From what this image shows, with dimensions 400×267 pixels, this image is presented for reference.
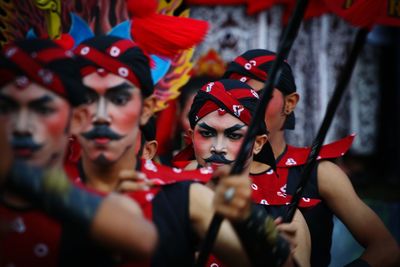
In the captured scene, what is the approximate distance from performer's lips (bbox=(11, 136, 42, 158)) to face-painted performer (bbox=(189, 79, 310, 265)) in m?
1.29

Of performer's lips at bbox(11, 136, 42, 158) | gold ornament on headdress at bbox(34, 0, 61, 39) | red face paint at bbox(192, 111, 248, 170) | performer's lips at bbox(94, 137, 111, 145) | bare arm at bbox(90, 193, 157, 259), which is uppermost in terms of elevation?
gold ornament on headdress at bbox(34, 0, 61, 39)

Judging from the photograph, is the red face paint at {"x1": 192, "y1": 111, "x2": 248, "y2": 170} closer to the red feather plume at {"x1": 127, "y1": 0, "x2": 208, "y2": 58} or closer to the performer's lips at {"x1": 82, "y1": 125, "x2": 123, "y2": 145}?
the red feather plume at {"x1": 127, "y1": 0, "x2": 208, "y2": 58}

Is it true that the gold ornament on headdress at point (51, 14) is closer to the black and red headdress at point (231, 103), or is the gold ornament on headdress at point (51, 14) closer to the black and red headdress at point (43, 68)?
the black and red headdress at point (231, 103)

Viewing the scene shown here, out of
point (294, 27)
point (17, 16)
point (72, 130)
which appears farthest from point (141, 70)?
point (17, 16)

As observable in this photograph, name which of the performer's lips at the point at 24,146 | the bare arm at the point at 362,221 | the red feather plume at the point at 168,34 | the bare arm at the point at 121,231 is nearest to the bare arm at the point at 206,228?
the bare arm at the point at 121,231

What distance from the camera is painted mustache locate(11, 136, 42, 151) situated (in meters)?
2.86

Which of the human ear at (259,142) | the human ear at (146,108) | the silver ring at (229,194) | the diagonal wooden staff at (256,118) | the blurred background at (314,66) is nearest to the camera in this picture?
the silver ring at (229,194)

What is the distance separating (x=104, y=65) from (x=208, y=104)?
1.05m

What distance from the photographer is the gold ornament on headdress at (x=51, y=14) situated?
4.82 m

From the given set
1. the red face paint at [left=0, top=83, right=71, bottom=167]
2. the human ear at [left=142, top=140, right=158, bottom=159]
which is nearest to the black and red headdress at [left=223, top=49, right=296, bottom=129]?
the human ear at [left=142, top=140, right=158, bottom=159]

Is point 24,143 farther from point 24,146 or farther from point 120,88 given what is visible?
point 120,88

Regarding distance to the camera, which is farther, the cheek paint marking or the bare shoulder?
the bare shoulder

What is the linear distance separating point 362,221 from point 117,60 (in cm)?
182

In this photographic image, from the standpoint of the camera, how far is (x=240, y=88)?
435 cm
